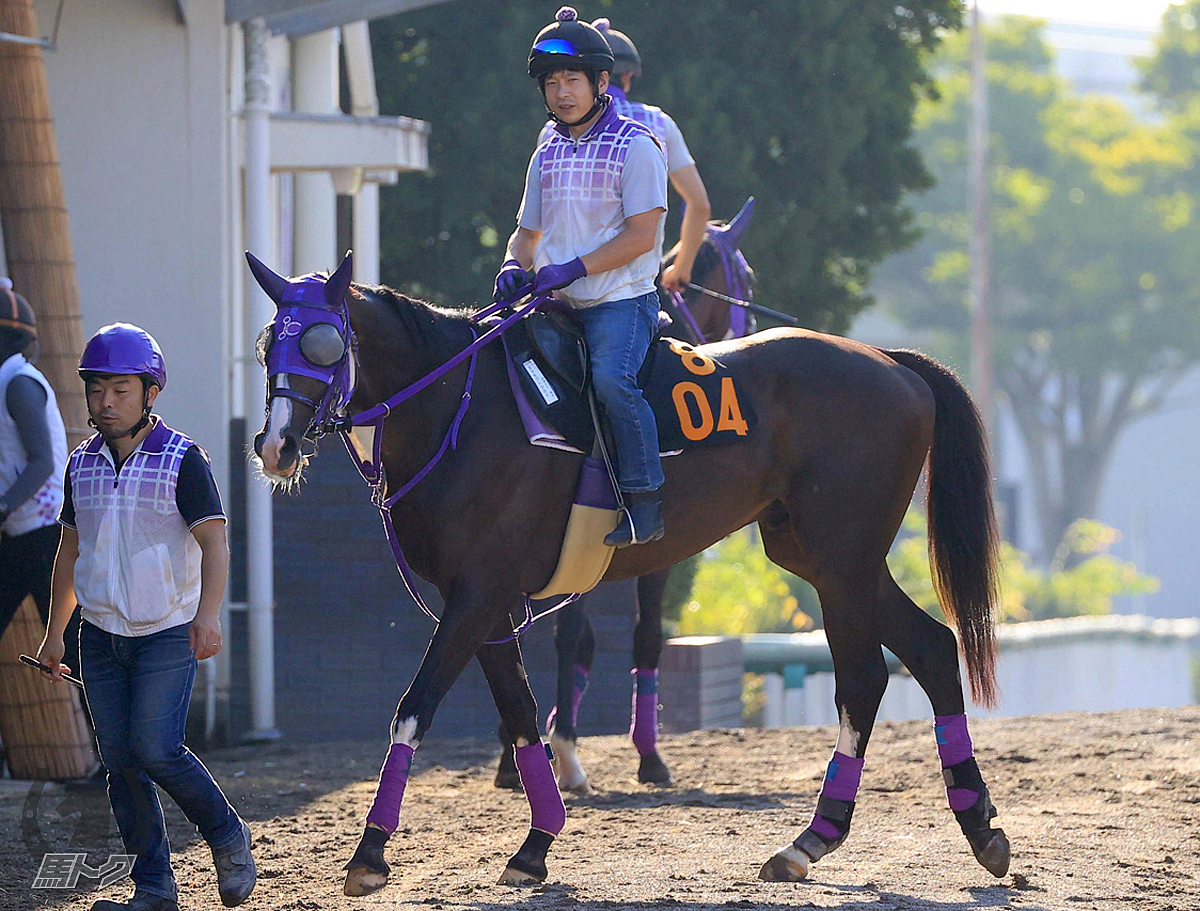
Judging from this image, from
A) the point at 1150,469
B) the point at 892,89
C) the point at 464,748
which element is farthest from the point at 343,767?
the point at 1150,469

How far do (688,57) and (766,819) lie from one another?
8.44 meters

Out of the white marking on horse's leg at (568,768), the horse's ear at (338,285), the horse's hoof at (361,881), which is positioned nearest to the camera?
the horse's hoof at (361,881)

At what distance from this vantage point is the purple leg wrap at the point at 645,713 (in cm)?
873

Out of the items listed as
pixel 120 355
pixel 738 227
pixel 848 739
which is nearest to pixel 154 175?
pixel 738 227

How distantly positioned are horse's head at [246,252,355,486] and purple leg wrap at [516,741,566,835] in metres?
1.29

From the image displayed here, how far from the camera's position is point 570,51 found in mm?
6242

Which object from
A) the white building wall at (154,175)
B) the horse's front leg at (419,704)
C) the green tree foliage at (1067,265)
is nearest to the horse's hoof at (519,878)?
the horse's front leg at (419,704)

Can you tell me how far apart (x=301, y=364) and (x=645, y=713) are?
11.8ft

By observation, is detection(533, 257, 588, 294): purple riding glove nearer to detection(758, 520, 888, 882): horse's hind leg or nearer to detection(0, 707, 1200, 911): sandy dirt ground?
detection(758, 520, 888, 882): horse's hind leg

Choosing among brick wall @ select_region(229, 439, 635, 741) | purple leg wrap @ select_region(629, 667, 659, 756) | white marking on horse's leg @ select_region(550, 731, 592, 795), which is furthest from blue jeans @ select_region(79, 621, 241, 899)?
brick wall @ select_region(229, 439, 635, 741)

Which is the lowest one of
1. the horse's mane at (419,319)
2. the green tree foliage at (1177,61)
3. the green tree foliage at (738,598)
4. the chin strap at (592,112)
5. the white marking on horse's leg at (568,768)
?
the green tree foliage at (738,598)

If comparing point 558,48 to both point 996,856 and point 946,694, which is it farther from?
point 996,856

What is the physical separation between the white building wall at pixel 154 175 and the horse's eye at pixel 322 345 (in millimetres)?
5124

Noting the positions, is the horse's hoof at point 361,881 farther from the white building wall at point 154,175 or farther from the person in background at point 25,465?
the white building wall at point 154,175
